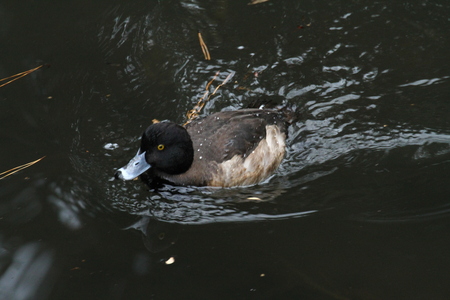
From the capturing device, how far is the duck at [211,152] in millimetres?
5680

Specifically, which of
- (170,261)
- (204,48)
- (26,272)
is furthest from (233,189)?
(204,48)

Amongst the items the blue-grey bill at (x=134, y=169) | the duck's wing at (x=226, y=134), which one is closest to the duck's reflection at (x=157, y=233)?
the blue-grey bill at (x=134, y=169)

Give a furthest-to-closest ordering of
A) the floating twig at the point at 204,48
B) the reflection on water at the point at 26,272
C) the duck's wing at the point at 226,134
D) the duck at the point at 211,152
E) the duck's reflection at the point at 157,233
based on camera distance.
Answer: the floating twig at the point at 204,48, the duck's wing at the point at 226,134, the duck at the point at 211,152, the duck's reflection at the point at 157,233, the reflection on water at the point at 26,272

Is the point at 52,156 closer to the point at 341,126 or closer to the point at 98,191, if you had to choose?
the point at 98,191

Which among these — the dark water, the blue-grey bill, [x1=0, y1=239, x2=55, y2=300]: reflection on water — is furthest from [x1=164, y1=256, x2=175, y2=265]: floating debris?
the blue-grey bill

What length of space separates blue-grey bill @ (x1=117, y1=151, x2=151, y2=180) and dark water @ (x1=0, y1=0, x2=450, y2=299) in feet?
1.04

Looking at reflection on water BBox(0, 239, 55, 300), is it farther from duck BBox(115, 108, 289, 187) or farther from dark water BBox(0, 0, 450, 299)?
duck BBox(115, 108, 289, 187)

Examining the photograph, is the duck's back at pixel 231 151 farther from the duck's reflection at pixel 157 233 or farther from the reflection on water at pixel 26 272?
the reflection on water at pixel 26 272

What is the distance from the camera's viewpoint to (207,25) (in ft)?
26.4

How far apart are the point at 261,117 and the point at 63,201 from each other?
102 inches

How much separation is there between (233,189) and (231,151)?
17.9 inches

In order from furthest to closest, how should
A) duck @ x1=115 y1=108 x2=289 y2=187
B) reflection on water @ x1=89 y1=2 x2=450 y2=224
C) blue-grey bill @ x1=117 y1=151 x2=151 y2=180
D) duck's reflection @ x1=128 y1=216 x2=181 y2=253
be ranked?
reflection on water @ x1=89 y1=2 x2=450 y2=224 → duck @ x1=115 y1=108 x2=289 y2=187 → blue-grey bill @ x1=117 y1=151 x2=151 y2=180 → duck's reflection @ x1=128 y1=216 x2=181 y2=253

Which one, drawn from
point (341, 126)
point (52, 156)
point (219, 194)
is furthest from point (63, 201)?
point (341, 126)

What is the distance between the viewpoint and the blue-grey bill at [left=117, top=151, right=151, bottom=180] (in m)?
5.58
